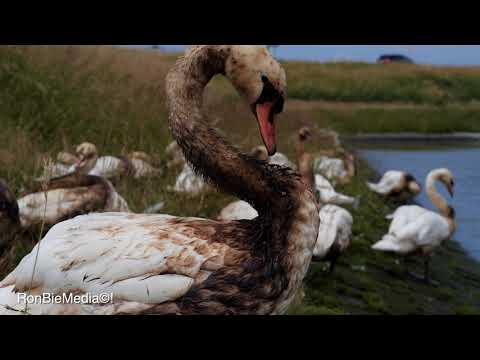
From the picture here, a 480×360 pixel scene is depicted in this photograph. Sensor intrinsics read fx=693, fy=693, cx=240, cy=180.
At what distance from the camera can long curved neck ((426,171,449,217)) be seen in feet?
27.5

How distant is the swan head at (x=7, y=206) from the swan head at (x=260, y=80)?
6.11ft

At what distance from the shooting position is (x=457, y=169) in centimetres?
1065

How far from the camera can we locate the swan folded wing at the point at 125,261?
2695 millimetres

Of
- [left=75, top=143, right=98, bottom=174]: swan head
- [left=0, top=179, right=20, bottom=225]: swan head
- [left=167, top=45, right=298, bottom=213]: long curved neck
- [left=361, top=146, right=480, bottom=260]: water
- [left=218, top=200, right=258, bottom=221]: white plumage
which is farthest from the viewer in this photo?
[left=361, top=146, right=480, bottom=260]: water

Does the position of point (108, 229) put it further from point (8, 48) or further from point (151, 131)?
point (8, 48)

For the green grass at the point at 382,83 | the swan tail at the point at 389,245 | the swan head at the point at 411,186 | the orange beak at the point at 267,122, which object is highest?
the green grass at the point at 382,83

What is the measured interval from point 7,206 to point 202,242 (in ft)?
6.23

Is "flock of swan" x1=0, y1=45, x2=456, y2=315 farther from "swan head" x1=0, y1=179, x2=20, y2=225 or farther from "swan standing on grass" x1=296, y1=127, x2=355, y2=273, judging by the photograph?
"swan standing on grass" x1=296, y1=127, x2=355, y2=273

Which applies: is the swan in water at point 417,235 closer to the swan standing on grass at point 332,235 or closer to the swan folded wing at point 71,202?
the swan standing on grass at point 332,235

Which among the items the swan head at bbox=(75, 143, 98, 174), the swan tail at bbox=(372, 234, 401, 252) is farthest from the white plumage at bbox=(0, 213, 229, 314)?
the swan tail at bbox=(372, 234, 401, 252)

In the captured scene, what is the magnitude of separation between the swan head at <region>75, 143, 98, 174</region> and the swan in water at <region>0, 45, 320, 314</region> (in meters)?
4.12

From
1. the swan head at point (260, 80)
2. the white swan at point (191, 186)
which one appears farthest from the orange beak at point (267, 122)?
the white swan at point (191, 186)

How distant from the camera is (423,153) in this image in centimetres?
1461

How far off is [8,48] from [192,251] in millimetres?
7221
